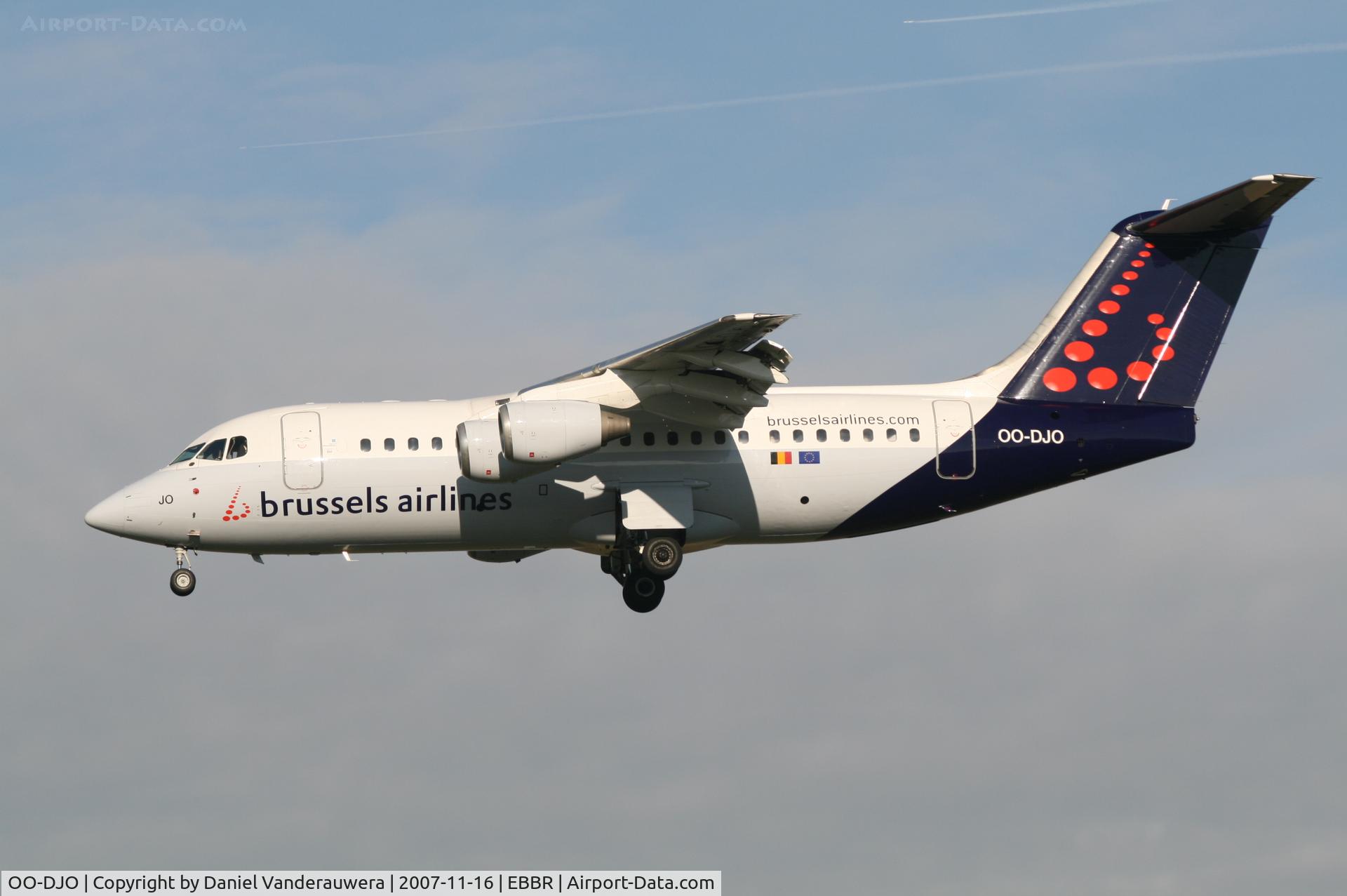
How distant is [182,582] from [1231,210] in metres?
15.8

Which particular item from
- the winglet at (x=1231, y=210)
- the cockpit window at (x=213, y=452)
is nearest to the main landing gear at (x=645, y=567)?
the cockpit window at (x=213, y=452)

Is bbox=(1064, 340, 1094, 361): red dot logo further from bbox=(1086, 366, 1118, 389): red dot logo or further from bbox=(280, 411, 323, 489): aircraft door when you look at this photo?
bbox=(280, 411, 323, 489): aircraft door

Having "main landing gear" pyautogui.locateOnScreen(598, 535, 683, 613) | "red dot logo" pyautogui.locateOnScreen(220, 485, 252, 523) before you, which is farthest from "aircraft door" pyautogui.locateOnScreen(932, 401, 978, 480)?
"red dot logo" pyautogui.locateOnScreen(220, 485, 252, 523)

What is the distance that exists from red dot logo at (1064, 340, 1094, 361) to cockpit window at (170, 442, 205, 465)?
12.4m

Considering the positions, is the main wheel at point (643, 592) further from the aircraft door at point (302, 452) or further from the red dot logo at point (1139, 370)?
the red dot logo at point (1139, 370)

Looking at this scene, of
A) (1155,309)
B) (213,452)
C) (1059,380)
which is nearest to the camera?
(213,452)

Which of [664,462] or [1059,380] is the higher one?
[1059,380]

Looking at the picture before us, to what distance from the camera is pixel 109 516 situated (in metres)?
24.5

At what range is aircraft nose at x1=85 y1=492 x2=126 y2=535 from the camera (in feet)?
80.5

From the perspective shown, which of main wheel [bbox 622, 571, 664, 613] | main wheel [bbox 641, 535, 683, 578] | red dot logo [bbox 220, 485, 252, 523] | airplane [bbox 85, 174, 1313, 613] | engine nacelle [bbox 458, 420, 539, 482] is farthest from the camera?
main wheel [bbox 622, 571, 664, 613]

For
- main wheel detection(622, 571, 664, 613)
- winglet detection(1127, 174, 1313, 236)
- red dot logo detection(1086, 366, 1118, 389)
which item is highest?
winglet detection(1127, 174, 1313, 236)

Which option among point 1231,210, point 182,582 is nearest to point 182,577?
point 182,582

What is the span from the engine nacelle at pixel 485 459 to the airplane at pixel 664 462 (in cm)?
3

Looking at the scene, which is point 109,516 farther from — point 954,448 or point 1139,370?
point 1139,370
